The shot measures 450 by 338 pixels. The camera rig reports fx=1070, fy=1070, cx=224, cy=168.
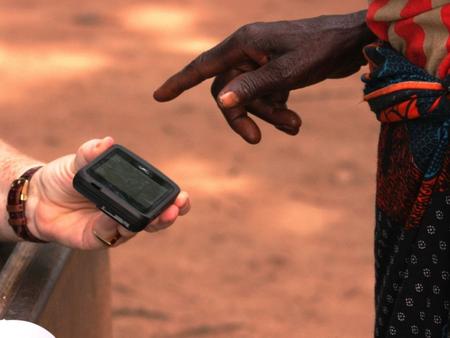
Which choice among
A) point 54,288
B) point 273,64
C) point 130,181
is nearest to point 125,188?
point 130,181

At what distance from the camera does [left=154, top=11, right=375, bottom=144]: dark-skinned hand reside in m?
1.80

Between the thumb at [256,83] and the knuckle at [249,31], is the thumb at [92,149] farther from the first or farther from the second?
the knuckle at [249,31]

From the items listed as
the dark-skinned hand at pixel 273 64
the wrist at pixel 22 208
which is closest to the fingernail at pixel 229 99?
the dark-skinned hand at pixel 273 64

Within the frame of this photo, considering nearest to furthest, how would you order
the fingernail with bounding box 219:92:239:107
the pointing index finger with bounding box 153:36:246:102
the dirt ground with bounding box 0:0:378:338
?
the fingernail with bounding box 219:92:239:107 < the pointing index finger with bounding box 153:36:246:102 < the dirt ground with bounding box 0:0:378:338

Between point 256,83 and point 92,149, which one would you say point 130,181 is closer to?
point 92,149

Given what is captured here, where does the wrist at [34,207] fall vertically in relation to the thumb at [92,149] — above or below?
below

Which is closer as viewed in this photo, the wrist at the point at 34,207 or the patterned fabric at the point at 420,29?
the patterned fabric at the point at 420,29

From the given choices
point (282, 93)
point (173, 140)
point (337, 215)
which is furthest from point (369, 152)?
point (282, 93)

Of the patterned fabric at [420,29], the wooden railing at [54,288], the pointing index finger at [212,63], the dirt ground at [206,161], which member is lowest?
the dirt ground at [206,161]

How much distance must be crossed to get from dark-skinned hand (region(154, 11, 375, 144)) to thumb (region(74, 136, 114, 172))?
246mm

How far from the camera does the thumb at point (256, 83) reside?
178 centimetres

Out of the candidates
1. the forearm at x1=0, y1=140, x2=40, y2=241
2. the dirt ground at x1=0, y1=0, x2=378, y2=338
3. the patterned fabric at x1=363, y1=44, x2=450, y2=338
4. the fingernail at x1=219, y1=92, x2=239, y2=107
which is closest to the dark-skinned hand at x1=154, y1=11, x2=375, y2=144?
the fingernail at x1=219, y1=92, x2=239, y2=107

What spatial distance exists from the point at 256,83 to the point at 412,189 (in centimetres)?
34

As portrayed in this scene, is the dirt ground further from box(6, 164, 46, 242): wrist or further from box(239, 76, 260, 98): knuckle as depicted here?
box(239, 76, 260, 98): knuckle
